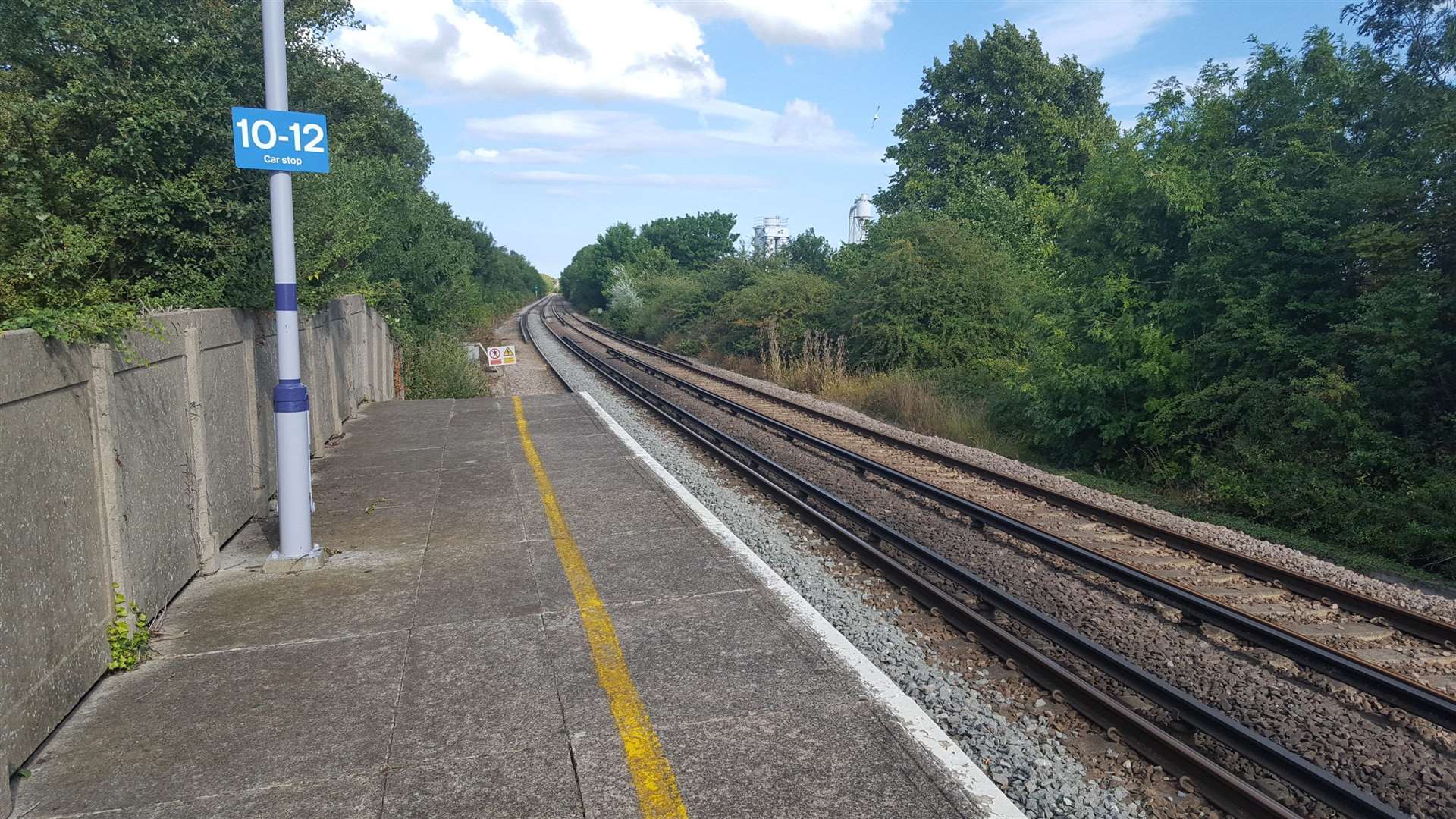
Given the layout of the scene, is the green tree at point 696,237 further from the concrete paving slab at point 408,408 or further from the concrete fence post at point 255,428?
the concrete fence post at point 255,428

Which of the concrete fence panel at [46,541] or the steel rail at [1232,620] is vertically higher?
the concrete fence panel at [46,541]

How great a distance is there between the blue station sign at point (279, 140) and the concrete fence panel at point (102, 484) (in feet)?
4.14

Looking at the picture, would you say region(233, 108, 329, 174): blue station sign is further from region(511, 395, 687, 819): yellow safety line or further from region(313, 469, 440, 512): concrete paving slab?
region(313, 469, 440, 512): concrete paving slab

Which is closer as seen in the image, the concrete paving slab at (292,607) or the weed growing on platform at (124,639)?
the weed growing on platform at (124,639)

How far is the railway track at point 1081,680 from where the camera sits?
421 centimetres

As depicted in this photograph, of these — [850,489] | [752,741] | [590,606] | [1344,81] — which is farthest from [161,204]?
[1344,81]

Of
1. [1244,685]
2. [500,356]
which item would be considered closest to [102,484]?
[1244,685]

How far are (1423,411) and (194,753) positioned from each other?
13.2 meters

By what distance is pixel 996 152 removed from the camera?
137 feet

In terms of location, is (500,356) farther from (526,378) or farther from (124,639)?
(124,639)

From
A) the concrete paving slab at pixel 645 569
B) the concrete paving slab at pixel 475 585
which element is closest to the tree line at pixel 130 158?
the concrete paving slab at pixel 475 585

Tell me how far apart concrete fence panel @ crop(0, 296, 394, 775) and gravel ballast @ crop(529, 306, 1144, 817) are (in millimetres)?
4214

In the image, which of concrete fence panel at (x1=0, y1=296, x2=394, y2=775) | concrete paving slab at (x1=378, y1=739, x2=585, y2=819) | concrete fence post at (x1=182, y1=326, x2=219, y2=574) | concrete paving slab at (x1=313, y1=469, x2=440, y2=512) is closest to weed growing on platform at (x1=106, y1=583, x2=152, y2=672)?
concrete fence panel at (x1=0, y1=296, x2=394, y2=775)

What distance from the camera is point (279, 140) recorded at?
6.38 metres
